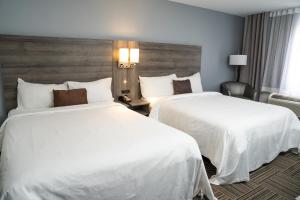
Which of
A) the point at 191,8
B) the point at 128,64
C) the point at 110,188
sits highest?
the point at 191,8

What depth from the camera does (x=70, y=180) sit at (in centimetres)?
123

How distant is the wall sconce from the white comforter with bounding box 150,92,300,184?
0.80m

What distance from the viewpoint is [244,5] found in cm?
388

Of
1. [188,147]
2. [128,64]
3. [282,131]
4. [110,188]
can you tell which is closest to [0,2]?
[128,64]

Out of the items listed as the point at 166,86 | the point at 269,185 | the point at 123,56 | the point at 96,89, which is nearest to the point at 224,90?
the point at 166,86

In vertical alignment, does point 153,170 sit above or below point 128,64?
below

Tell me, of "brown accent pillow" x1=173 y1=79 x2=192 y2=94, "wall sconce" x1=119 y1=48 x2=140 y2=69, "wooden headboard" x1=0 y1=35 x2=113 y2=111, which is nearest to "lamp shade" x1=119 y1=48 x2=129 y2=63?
"wall sconce" x1=119 y1=48 x2=140 y2=69

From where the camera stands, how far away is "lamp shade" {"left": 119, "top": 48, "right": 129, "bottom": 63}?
320 cm

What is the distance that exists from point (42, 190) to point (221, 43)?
15.1 feet

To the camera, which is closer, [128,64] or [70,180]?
[70,180]

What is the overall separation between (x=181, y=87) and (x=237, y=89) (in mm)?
1754

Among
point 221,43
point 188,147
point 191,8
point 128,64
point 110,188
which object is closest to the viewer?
point 110,188

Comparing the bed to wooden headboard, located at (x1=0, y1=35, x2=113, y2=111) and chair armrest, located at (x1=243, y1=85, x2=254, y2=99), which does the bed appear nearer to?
wooden headboard, located at (x1=0, y1=35, x2=113, y2=111)

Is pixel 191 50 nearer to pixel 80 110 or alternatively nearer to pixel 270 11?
pixel 270 11
